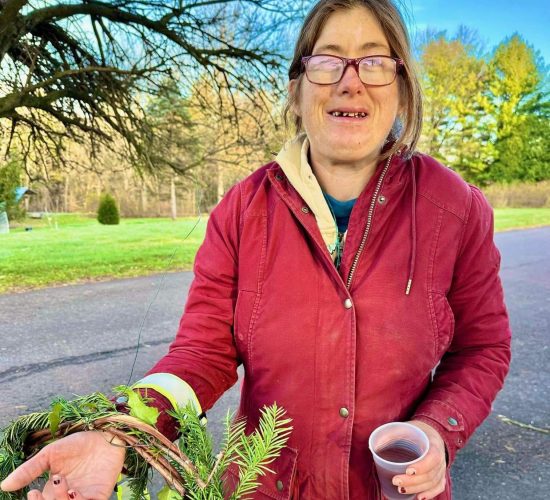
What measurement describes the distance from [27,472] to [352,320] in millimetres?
808

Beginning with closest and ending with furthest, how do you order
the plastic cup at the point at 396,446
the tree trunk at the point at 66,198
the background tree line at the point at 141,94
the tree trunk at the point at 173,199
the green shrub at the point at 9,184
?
the plastic cup at the point at 396,446 → the background tree line at the point at 141,94 → the green shrub at the point at 9,184 → the tree trunk at the point at 173,199 → the tree trunk at the point at 66,198

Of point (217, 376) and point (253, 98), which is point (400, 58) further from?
point (253, 98)

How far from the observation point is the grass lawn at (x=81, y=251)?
849 cm

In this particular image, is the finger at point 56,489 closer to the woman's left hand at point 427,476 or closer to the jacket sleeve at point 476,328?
the woman's left hand at point 427,476

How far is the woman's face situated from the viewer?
1.44 meters

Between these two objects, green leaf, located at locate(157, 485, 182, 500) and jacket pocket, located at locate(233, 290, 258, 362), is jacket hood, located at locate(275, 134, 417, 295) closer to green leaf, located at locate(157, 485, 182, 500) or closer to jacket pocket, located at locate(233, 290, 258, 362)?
jacket pocket, located at locate(233, 290, 258, 362)

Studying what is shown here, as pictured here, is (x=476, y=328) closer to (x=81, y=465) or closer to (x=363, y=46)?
(x=363, y=46)

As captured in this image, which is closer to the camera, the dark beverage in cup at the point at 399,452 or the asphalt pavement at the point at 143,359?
the dark beverage in cup at the point at 399,452

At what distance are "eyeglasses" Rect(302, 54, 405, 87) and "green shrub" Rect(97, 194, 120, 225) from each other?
44.2 feet

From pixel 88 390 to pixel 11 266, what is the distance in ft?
18.7

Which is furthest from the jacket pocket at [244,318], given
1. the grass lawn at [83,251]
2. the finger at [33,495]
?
the grass lawn at [83,251]

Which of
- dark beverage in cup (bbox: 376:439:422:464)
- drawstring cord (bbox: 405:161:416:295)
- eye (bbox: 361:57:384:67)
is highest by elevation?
eye (bbox: 361:57:384:67)

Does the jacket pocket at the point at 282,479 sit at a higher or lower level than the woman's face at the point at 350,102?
lower

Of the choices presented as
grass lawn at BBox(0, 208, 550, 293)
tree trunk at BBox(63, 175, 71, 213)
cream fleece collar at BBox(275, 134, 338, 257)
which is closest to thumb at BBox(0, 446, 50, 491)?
cream fleece collar at BBox(275, 134, 338, 257)
